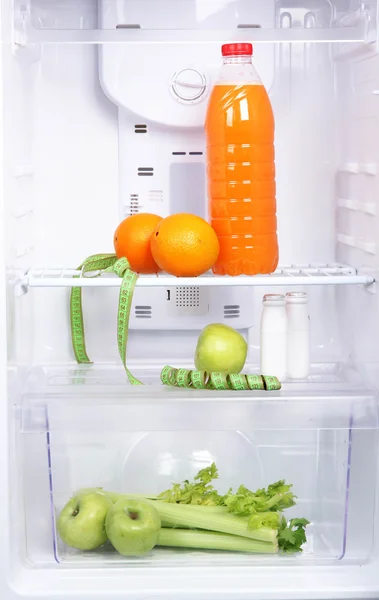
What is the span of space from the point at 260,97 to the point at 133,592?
0.95 metres

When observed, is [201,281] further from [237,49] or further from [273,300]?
[237,49]

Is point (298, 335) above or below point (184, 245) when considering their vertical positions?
below

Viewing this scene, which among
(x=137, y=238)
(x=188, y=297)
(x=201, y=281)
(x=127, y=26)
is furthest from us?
(x=188, y=297)

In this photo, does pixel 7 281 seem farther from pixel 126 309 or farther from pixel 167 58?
pixel 167 58

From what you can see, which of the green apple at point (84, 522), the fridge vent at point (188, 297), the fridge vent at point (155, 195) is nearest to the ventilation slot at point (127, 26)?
the fridge vent at point (155, 195)

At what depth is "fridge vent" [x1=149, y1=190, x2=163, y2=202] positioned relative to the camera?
192 cm

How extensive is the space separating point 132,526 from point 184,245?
524mm

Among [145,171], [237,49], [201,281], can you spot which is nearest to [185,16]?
[237,49]

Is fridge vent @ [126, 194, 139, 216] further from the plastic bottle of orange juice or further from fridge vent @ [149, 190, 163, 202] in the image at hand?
the plastic bottle of orange juice

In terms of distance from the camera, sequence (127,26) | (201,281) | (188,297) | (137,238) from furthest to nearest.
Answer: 1. (188,297)
2. (127,26)
3. (137,238)
4. (201,281)

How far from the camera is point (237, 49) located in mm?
1694

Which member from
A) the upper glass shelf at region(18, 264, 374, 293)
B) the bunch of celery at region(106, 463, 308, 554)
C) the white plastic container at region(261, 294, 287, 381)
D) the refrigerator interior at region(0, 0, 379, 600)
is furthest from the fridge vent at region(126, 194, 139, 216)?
the bunch of celery at region(106, 463, 308, 554)

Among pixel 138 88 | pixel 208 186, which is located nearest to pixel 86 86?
pixel 138 88

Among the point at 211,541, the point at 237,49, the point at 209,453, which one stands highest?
the point at 237,49
